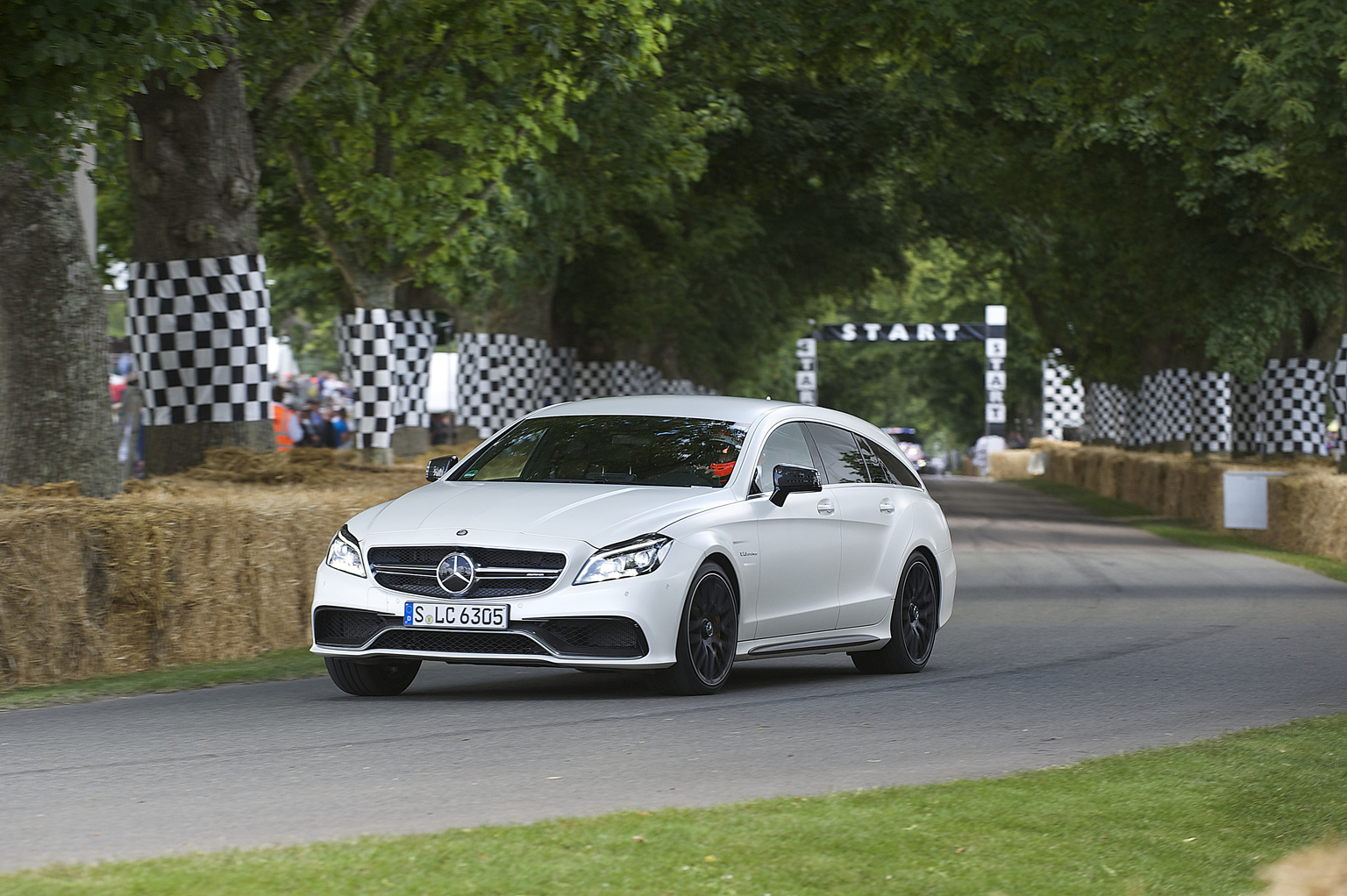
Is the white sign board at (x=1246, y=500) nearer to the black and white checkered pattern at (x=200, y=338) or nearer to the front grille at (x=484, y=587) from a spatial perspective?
the black and white checkered pattern at (x=200, y=338)

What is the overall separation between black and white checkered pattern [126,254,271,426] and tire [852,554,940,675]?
260 inches

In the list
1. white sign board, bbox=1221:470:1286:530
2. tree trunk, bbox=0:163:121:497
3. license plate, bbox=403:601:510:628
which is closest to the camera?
license plate, bbox=403:601:510:628

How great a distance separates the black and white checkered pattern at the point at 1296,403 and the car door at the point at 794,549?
30.9 metres

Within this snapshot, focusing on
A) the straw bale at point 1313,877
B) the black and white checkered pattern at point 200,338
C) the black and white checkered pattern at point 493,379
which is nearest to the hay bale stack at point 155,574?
the black and white checkered pattern at point 200,338

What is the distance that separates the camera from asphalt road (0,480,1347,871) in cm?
657

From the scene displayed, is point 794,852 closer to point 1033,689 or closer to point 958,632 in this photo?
point 1033,689

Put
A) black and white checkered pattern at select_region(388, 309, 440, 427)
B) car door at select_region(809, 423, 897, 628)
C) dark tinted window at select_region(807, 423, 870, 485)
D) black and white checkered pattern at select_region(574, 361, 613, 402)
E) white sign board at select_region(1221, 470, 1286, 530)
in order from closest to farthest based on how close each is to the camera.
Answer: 1. car door at select_region(809, 423, 897, 628)
2. dark tinted window at select_region(807, 423, 870, 485)
3. black and white checkered pattern at select_region(388, 309, 440, 427)
4. white sign board at select_region(1221, 470, 1286, 530)
5. black and white checkered pattern at select_region(574, 361, 613, 402)

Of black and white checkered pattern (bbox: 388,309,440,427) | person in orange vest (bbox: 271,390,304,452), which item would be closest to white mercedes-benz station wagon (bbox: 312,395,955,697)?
black and white checkered pattern (bbox: 388,309,440,427)

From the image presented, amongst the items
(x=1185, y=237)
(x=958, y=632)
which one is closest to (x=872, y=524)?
(x=958, y=632)

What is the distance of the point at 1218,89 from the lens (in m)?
23.4

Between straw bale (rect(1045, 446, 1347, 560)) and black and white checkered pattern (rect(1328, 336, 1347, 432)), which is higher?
black and white checkered pattern (rect(1328, 336, 1347, 432))

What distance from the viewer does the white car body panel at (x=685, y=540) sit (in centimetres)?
927

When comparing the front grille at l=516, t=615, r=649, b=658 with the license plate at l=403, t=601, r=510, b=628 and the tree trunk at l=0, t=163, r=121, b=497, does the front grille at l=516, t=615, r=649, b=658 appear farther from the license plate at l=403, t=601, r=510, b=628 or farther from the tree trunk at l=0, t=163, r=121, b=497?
the tree trunk at l=0, t=163, r=121, b=497

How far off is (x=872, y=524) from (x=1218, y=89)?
13857 mm
